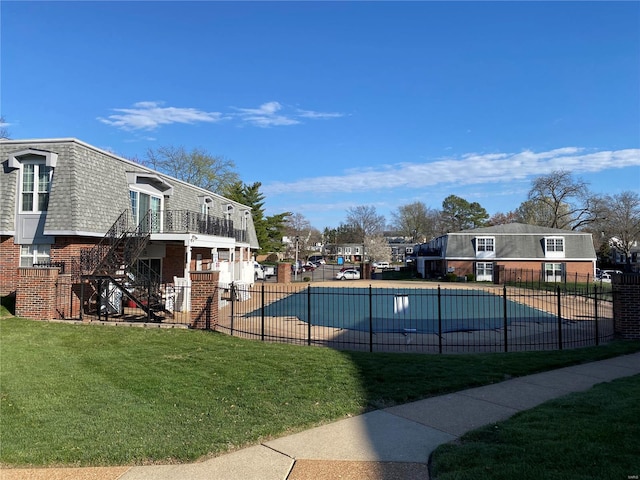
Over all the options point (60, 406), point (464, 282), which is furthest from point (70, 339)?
point (464, 282)

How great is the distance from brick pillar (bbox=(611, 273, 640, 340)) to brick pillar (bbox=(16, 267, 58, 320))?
1689cm

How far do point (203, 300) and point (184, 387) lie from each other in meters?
6.36

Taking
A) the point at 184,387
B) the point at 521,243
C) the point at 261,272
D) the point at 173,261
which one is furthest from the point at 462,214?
the point at 184,387

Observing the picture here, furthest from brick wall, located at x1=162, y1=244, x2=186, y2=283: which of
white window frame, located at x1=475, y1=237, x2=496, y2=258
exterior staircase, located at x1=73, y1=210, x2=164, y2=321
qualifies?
white window frame, located at x1=475, y1=237, x2=496, y2=258

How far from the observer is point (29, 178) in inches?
649

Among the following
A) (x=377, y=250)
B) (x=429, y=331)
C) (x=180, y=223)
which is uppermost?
(x=180, y=223)

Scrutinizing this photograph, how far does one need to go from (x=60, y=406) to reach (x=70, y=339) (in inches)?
210

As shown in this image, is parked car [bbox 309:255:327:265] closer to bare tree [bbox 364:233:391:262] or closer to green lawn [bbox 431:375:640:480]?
bare tree [bbox 364:233:391:262]

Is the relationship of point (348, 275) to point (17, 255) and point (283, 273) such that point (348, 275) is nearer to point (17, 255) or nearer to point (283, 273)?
point (283, 273)

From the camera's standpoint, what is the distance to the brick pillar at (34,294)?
13.8m

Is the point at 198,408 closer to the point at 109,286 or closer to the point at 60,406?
the point at 60,406

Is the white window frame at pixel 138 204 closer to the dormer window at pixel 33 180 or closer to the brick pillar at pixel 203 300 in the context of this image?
the dormer window at pixel 33 180

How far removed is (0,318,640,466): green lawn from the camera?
4.82 metres

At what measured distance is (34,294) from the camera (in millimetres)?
13828
